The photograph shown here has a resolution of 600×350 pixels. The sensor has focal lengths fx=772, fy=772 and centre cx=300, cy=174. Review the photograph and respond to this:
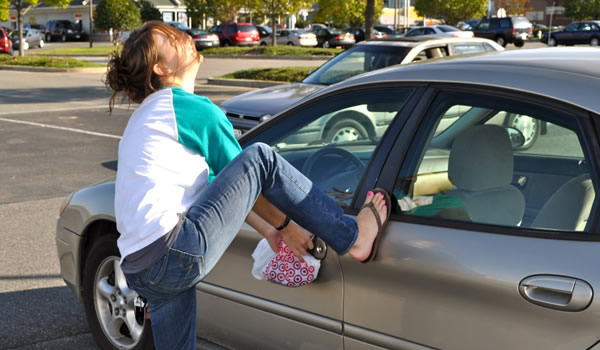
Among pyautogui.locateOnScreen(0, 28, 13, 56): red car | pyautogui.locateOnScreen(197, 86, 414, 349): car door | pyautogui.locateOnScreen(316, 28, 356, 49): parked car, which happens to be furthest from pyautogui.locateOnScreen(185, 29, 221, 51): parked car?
pyautogui.locateOnScreen(197, 86, 414, 349): car door

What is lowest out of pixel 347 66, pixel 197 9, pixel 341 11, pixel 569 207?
pixel 569 207

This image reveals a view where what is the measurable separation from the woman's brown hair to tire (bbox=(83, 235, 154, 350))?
139 cm

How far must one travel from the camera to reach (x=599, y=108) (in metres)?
2.43

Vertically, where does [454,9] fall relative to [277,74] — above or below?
above

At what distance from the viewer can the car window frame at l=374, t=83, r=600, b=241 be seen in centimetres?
241

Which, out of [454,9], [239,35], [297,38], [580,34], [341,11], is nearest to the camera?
[580,34]

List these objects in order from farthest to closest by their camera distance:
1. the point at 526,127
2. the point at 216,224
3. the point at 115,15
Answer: the point at 115,15
the point at 526,127
the point at 216,224

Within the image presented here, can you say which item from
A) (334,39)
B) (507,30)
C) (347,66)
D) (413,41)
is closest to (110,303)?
(347,66)

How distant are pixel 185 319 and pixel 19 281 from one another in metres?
3.12

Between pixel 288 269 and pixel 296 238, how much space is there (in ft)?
0.68

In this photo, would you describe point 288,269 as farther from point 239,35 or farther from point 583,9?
point 583,9

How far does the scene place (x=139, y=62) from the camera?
2564mm

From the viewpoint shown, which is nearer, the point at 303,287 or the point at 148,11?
the point at 303,287

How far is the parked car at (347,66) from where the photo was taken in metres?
9.57
